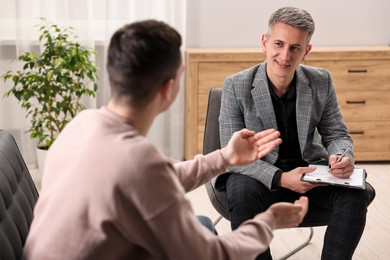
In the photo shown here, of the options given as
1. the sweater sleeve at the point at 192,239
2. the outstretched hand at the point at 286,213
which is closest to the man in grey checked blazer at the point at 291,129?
the outstretched hand at the point at 286,213

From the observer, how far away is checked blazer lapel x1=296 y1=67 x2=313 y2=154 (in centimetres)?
281

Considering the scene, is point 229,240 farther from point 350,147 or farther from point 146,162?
point 350,147

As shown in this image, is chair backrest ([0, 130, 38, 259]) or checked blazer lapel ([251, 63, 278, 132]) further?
checked blazer lapel ([251, 63, 278, 132])

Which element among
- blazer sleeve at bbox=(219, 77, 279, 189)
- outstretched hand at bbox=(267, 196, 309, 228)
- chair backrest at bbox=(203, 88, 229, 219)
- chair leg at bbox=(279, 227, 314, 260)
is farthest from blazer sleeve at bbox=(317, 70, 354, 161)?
outstretched hand at bbox=(267, 196, 309, 228)

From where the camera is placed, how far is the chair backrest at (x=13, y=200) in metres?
1.77

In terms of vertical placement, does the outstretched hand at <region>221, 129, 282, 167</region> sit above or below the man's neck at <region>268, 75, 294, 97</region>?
below

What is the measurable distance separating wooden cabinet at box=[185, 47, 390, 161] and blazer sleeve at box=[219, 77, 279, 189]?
5.09ft

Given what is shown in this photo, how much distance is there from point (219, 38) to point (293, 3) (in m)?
0.59

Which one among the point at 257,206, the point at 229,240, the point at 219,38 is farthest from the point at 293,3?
the point at 229,240

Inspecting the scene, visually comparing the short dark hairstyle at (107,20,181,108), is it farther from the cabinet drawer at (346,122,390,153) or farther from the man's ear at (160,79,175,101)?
the cabinet drawer at (346,122,390,153)

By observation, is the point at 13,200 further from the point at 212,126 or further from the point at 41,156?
the point at 41,156

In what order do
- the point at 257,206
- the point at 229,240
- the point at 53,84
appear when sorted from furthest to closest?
the point at 53,84, the point at 257,206, the point at 229,240

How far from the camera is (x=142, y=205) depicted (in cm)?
145

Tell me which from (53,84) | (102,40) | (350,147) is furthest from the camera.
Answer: (102,40)
